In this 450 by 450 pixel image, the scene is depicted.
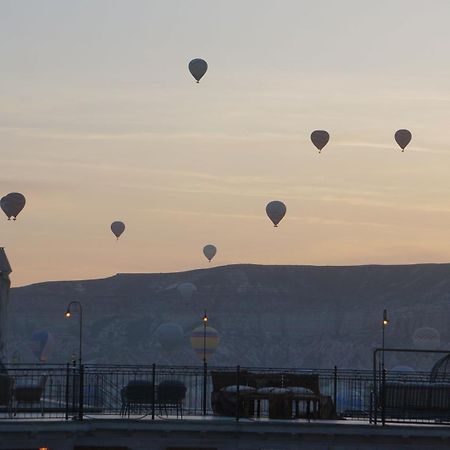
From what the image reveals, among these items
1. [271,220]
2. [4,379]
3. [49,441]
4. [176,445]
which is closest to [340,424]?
[176,445]

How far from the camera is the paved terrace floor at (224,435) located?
36.3 meters

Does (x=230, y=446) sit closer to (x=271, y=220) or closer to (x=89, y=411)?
(x=89, y=411)

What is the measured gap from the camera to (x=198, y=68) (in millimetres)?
95875

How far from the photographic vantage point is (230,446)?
120 feet

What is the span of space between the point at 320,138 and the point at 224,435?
6267 cm

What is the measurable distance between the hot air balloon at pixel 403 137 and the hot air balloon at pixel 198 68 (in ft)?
41.6

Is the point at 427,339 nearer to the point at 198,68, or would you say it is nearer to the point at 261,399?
the point at 198,68

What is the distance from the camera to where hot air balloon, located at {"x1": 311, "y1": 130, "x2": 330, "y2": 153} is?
97.5 m

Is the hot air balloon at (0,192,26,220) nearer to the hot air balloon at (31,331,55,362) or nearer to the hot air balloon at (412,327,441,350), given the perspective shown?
the hot air balloon at (31,331,55,362)

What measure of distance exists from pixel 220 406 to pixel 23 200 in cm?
6312

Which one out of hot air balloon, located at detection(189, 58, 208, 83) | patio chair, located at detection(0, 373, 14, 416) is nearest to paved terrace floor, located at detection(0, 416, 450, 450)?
patio chair, located at detection(0, 373, 14, 416)

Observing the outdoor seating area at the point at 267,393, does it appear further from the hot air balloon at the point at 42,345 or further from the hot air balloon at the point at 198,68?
the hot air balloon at the point at 42,345

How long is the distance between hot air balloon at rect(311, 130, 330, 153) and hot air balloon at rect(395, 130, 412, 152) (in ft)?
14.6

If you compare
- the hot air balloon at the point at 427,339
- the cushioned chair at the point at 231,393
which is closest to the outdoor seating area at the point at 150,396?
the cushioned chair at the point at 231,393
